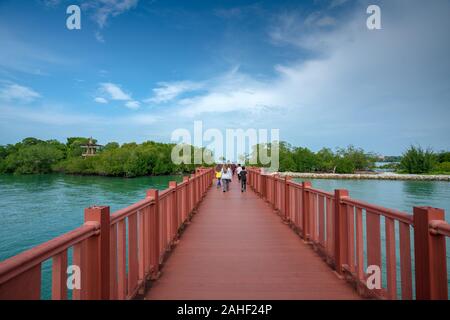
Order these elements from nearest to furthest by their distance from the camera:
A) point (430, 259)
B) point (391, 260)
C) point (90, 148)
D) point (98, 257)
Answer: point (430, 259) → point (98, 257) → point (391, 260) → point (90, 148)

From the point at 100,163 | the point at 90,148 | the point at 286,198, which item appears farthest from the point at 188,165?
the point at 286,198

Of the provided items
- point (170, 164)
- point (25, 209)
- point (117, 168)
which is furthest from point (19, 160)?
point (25, 209)

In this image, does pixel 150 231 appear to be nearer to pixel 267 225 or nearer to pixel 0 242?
pixel 267 225

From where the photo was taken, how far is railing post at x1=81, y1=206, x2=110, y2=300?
1.90 metres

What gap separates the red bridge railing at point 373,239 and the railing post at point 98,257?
7.24 ft

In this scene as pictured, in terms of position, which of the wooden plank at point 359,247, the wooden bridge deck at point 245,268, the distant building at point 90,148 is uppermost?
the distant building at point 90,148

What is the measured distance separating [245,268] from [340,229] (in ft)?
4.50

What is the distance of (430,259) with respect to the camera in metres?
1.79

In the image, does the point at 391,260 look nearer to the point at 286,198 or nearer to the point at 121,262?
the point at 121,262

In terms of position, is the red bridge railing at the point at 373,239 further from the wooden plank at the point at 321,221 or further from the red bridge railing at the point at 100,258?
the red bridge railing at the point at 100,258

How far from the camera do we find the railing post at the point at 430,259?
1764 millimetres

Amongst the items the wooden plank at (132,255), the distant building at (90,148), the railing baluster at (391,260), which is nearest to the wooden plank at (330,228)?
the railing baluster at (391,260)

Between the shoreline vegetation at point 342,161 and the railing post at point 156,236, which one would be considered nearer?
the railing post at point 156,236

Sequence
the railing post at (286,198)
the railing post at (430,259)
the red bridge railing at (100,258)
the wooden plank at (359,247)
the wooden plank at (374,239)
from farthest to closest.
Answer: the railing post at (286,198)
the wooden plank at (359,247)
the wooden plank at (374,239)
the railing post at (430,259)
the red bridge railing at (100,258)
